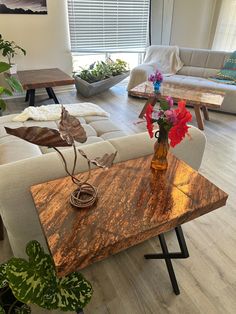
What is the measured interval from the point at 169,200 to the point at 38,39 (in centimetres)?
391

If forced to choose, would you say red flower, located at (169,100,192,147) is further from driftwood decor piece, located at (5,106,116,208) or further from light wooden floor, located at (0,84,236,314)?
light wooden floor, located at (0,84,236,314)

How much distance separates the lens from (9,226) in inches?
46.1

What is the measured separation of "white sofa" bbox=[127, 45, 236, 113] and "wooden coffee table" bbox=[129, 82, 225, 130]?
1.02ft

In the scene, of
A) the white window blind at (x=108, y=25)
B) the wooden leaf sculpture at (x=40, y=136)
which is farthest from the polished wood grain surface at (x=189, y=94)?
the wooden leaf sculpture at (x=40, y=136)

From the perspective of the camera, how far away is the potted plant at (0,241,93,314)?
2.77 ft

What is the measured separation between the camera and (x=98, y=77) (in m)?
4.02

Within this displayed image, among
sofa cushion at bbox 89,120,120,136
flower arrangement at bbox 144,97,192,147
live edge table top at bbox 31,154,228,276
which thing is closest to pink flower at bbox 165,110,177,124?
flower arrangement at bbox 144,97,192,147

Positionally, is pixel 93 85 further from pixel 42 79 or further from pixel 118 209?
pixel 118 209

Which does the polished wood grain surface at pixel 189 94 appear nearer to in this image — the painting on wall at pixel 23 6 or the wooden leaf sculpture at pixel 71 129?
the painting on wall at pixel 23 6

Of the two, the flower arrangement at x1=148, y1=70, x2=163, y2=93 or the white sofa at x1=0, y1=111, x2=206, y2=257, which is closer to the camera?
the white sofa at x1=0, y1=111, x2=206, y2=257

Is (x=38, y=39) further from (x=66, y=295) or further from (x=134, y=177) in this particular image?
(x=66, y=295)

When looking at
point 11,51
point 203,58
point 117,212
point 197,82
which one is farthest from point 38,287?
point 203,58

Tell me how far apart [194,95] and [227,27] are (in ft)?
8.17

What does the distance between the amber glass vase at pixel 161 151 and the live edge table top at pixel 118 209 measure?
0.03 metres
